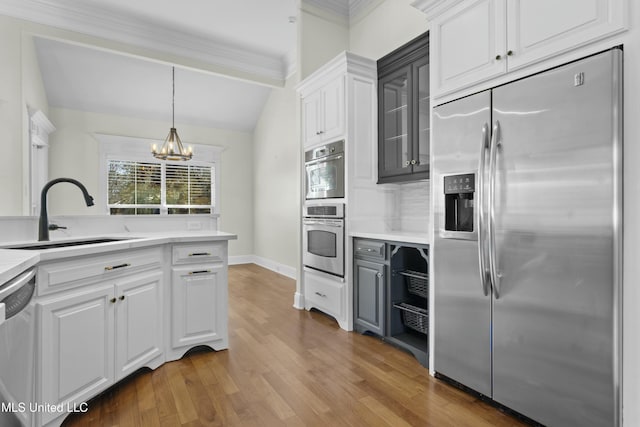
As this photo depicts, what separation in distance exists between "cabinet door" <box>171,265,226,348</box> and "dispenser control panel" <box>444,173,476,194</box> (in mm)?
1753

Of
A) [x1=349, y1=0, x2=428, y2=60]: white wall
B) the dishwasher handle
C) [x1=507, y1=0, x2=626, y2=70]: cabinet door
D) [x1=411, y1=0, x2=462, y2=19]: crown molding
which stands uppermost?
[x1=349, y1=0, x2=428, y2=60]: white wall

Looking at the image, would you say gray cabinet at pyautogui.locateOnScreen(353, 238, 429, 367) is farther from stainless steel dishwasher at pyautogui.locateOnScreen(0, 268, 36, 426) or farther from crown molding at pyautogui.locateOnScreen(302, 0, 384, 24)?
crown molding at pyautogui.locateOnScreen(302, 0, 384, 24)

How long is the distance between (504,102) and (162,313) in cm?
251

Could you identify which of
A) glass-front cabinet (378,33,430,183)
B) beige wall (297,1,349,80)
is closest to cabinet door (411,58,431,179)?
glass-front cabinet (378,33,430,183)

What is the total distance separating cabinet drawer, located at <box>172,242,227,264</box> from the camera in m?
2.54

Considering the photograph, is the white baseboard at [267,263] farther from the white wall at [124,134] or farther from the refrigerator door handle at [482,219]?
the refrigerator door handle at [482,219]

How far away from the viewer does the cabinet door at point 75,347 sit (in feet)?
5.42

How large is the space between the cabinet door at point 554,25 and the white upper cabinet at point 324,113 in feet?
5.52

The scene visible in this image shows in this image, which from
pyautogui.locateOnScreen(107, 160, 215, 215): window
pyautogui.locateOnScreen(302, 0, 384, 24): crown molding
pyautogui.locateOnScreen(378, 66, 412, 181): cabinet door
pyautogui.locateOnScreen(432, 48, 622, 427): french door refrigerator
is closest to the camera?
pyautogui.locateOnScreen(432, 48, 622, 427): french door refrigerator

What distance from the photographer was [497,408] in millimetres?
1944

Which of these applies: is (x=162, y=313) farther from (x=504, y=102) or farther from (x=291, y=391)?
(x=504, y=102)

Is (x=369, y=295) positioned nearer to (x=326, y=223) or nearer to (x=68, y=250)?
(x=326, y=223)

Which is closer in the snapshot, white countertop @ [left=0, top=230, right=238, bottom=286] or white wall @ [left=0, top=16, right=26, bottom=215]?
white countertop @ [left=0, top=230, right=238, bottom=286]

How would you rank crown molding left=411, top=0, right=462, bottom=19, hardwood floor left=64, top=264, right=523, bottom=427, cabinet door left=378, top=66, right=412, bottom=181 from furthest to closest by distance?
cabinet door left=378, top=66, right=412, bottom=181 → crown molding left=411, top=0, right=462, bottom=19 → hardwood floor left=64, top=264, right=523, bottom=427
